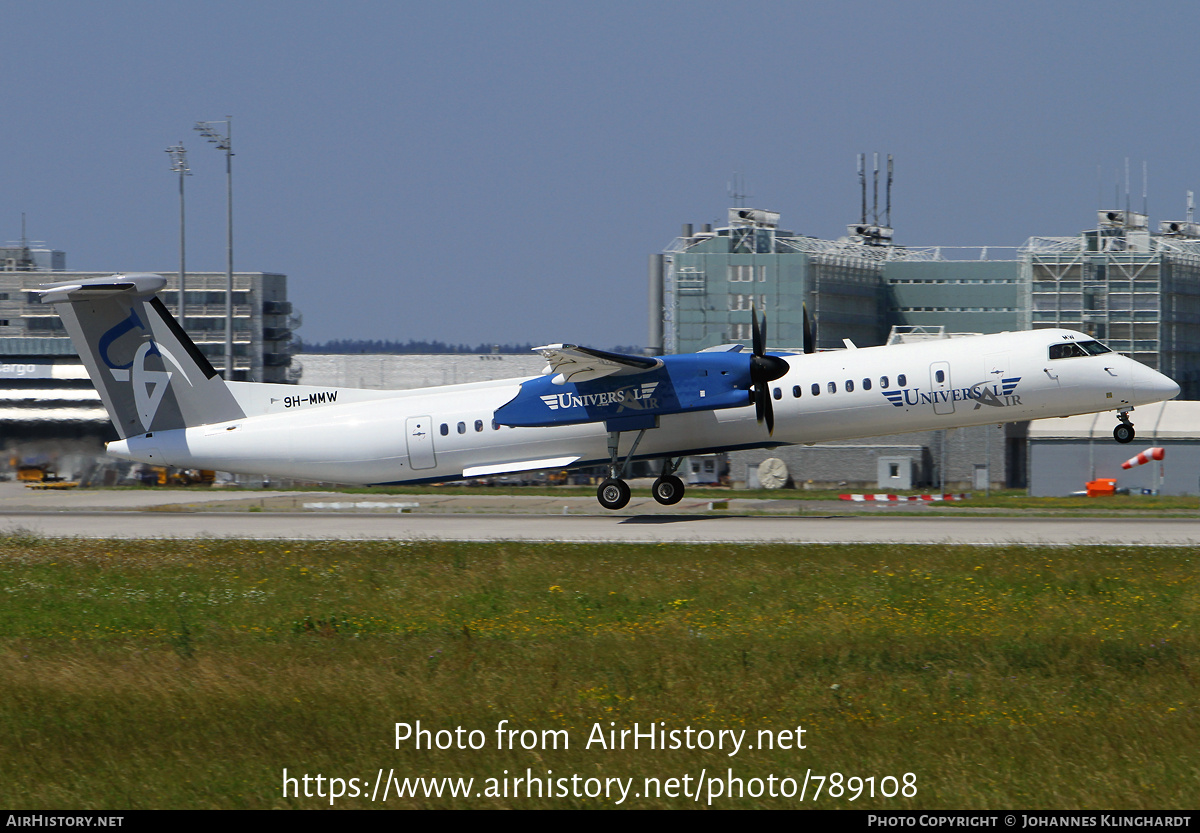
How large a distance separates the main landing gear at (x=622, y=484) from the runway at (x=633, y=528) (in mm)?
547

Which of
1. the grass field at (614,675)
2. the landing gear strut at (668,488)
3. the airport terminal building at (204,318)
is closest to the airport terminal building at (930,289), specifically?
the airport terminal building at (204,318)

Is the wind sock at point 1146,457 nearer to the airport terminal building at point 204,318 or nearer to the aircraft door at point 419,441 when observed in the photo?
the aircraft door at point 419,441

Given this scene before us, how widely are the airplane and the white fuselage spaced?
0.04 m

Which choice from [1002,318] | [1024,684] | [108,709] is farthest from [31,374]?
[1002,318]

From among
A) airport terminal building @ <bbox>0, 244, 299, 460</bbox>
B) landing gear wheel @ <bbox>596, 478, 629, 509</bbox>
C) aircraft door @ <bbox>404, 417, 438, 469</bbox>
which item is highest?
airport terminal building @ <bbox>0, 244, 299, 460</bbox>

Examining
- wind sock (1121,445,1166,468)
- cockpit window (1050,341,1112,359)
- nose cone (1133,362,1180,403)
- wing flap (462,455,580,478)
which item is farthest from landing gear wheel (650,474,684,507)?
wind sock (1121,445,1166,468)

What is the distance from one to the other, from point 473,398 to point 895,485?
42301 millimetres

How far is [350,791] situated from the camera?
9703 mm

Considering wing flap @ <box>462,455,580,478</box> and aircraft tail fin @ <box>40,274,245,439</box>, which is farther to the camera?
wing flap @ <box>462,455,580,478</box>

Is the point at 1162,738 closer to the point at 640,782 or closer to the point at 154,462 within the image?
the point at 640,782

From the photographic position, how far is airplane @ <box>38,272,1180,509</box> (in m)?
29.6

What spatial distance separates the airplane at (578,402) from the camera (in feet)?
97.0

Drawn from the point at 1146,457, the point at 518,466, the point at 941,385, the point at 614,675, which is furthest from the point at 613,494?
the point at 1146,457

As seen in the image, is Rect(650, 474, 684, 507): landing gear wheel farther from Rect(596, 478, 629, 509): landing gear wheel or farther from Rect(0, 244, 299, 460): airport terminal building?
Rect(0, 244, 299, 460): airport terminal building
